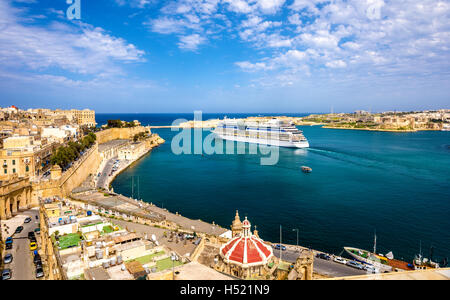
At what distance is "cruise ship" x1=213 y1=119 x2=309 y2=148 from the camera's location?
73.9 metres

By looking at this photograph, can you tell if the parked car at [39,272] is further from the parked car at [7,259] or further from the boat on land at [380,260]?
the boat on land at [380,260]

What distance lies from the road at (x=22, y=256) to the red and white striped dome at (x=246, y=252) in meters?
10.2

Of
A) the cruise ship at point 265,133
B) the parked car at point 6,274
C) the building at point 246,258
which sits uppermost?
the cruise ship at point 265,133

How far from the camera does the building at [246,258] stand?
39.0 feet

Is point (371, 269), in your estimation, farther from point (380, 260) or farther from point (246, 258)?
point (246, 258)

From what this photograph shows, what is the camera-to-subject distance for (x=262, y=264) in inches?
475

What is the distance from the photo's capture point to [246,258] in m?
11.9

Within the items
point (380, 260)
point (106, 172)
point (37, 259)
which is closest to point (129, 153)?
point (106, 172)

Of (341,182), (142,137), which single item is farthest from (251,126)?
(341,182)

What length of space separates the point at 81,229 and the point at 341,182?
3287 centimetres

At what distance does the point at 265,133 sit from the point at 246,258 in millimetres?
70614

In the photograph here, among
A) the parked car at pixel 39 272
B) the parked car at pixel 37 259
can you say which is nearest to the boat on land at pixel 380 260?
the parked car at pixel 39 272

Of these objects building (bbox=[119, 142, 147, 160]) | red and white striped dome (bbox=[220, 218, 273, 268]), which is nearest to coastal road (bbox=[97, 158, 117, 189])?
building (bbox=[119, 142, 147, 160])

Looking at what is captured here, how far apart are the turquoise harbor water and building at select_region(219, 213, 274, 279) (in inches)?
410
